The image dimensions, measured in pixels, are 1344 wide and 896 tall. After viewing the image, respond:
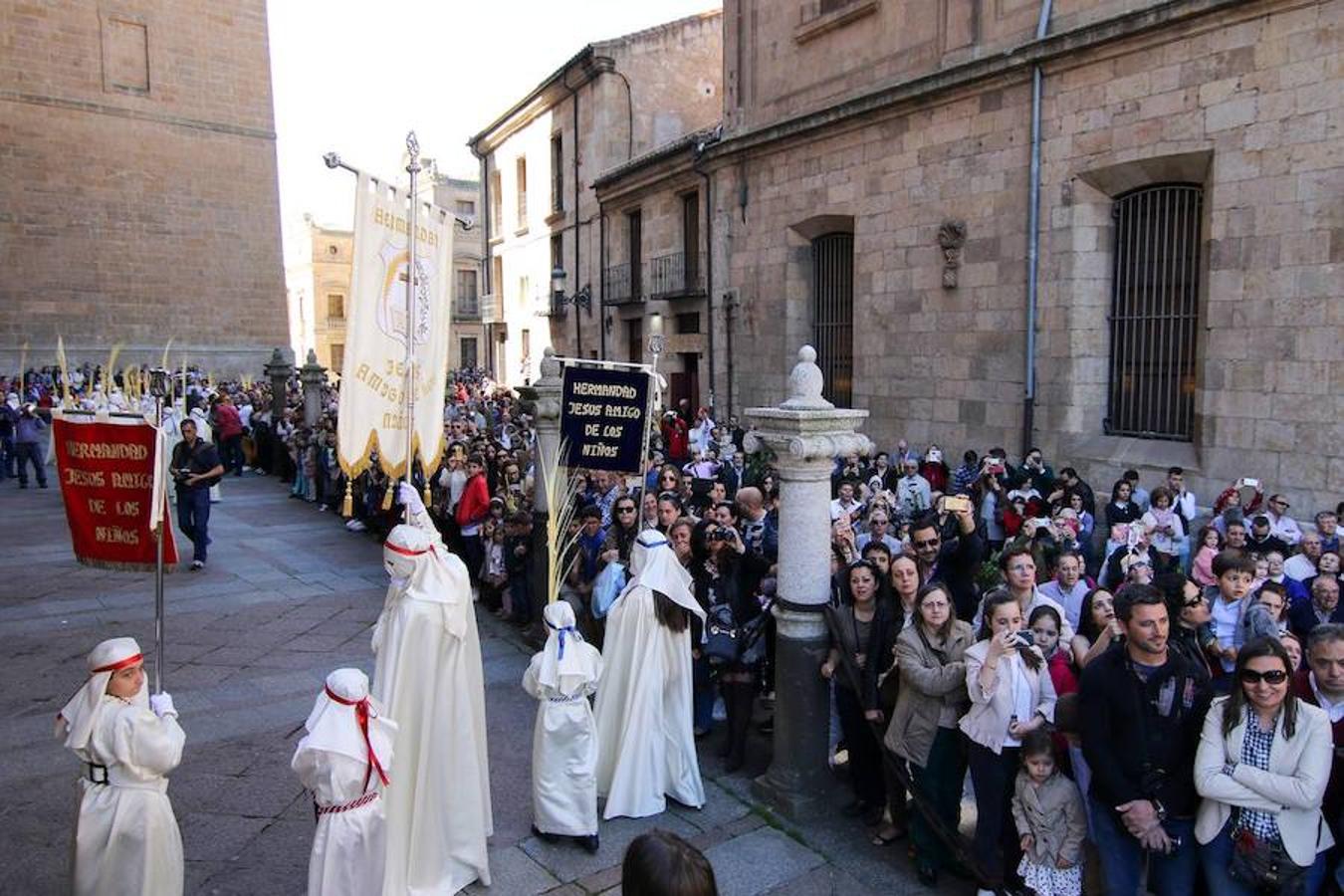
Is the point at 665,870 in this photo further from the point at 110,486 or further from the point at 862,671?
the point at 110,486

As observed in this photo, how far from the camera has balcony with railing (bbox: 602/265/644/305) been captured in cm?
2339

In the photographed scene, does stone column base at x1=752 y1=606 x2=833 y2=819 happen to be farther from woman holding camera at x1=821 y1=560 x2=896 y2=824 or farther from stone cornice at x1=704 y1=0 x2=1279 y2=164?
stone cornice at x1=704 y1=0 x2=1279 y2=164

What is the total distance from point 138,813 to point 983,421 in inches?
443

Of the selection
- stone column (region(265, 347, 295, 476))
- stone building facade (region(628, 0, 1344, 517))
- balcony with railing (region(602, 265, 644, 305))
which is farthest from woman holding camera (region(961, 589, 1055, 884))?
balcony with railing (region(602, 265, 644, 305))

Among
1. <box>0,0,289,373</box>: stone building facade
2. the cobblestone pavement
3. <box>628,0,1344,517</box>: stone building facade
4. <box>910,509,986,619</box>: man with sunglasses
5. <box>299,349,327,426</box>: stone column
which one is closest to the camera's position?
the cobblestone pavement

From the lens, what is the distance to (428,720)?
4.62m

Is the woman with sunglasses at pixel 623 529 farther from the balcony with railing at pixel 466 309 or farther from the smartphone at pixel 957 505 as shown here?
the balcony with railing at pixel 466 309

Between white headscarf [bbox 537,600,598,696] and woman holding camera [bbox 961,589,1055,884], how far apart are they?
194 centimetres

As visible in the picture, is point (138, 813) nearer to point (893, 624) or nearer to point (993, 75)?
point (893, 624)

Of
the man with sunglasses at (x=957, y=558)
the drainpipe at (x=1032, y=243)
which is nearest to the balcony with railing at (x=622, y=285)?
the drainpipe at (x=1032, y=243)

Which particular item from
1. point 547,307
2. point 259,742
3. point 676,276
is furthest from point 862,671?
point 547,307

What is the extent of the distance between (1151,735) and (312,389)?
16024 mm

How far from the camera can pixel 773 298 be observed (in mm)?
17141

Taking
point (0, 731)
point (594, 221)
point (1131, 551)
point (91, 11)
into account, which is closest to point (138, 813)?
point (0, 731)
